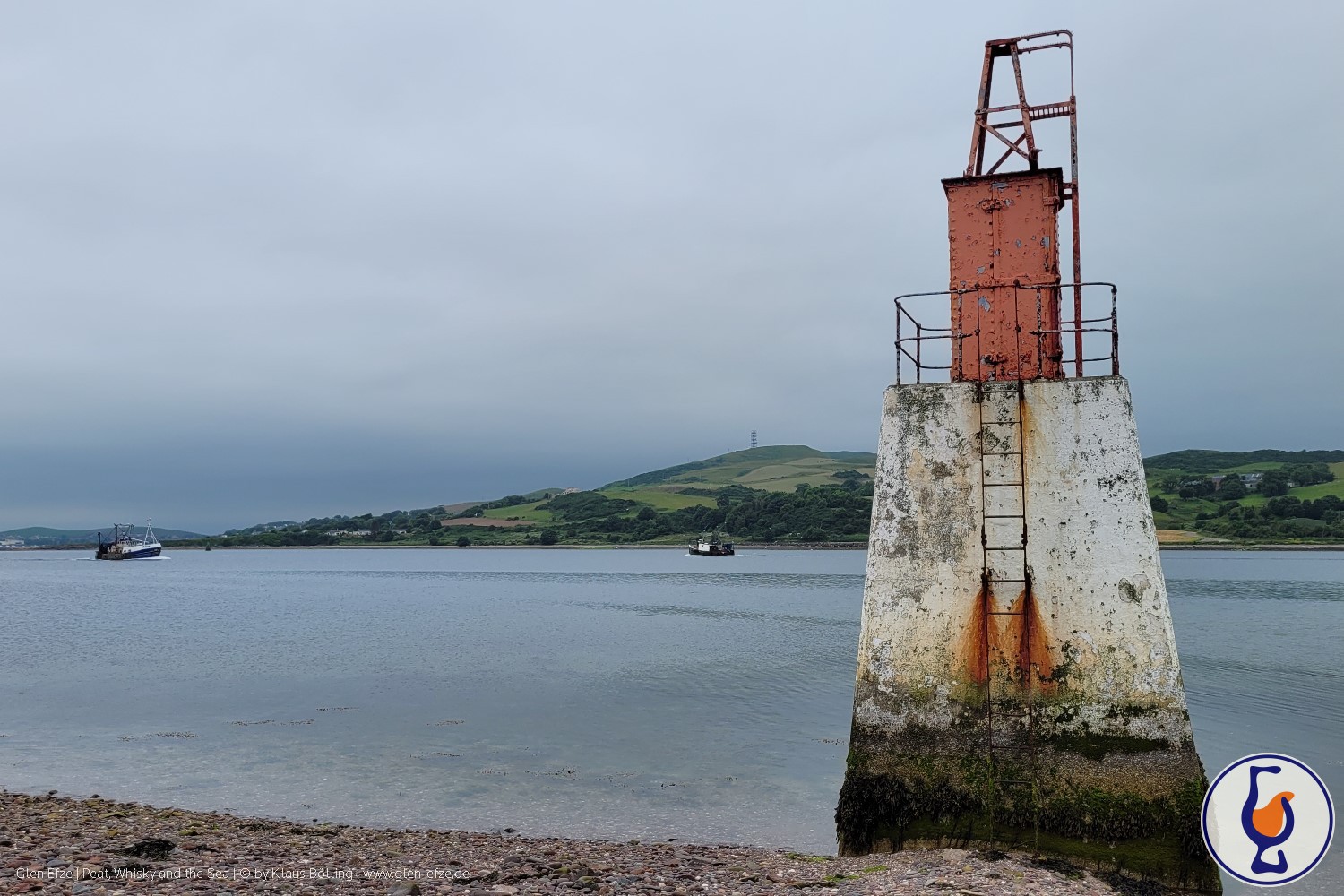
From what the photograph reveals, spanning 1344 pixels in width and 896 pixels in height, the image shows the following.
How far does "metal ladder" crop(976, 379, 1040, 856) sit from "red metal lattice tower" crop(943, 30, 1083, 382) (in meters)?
0.78

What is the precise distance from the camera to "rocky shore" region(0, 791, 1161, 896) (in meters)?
8.47

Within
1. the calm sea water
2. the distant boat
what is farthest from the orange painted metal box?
the distant boat

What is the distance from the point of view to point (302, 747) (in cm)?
1816

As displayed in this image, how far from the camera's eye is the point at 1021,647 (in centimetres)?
945

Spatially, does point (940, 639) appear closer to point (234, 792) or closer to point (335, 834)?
point (335, 834)

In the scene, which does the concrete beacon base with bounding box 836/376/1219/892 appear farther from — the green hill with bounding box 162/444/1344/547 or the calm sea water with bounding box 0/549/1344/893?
the green hill with bounding box 162/444/1344/547

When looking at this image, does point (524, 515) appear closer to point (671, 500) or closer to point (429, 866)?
point (671, 500)

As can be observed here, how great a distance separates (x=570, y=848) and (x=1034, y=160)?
10.2 meters

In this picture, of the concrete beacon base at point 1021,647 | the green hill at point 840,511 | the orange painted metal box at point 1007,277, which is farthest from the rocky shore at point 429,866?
the green hill at point 840,511
